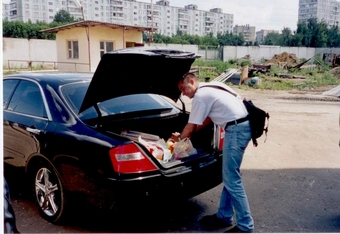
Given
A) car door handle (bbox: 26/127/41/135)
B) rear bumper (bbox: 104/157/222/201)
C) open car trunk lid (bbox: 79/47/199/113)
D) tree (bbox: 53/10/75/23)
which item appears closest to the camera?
rear bumper (bbox: 104/157/222/201)

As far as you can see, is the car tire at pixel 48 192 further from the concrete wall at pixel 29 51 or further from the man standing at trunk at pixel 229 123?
the concrete wall at pixel 29 51

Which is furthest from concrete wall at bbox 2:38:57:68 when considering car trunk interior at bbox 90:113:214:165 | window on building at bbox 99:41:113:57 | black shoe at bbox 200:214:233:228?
black shoe at bbox 200:214:233:228

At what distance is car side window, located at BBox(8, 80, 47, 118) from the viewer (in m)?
3.36

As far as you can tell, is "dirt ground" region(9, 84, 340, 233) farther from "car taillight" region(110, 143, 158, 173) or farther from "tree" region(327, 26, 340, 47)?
"tree" region(327, 26, 340, 47)

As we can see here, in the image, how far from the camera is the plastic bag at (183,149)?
10.7 feet

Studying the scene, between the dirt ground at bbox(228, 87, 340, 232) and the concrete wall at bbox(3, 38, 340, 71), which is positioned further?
the concrete wall at bbox(3, 38, 340, 71)

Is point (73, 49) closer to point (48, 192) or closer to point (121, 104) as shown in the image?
point (121, 104)

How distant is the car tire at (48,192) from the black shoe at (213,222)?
1.38 meters

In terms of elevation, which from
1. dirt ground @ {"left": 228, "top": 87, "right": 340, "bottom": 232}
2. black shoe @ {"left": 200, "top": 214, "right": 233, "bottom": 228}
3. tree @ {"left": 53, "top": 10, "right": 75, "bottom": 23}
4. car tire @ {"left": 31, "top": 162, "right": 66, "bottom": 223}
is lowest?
dirt ground @ {"left": 228, "top": 87, "right": 340, "bottom": 232}

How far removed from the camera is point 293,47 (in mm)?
Result: 46031

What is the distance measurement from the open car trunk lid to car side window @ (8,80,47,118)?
542 mm

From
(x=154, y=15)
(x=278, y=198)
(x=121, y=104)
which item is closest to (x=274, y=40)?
(x=154, y=15)

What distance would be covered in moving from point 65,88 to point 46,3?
37481 mm

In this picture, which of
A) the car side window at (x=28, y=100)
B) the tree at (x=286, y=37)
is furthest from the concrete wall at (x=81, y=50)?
the car side window at (x=28, y=100)
